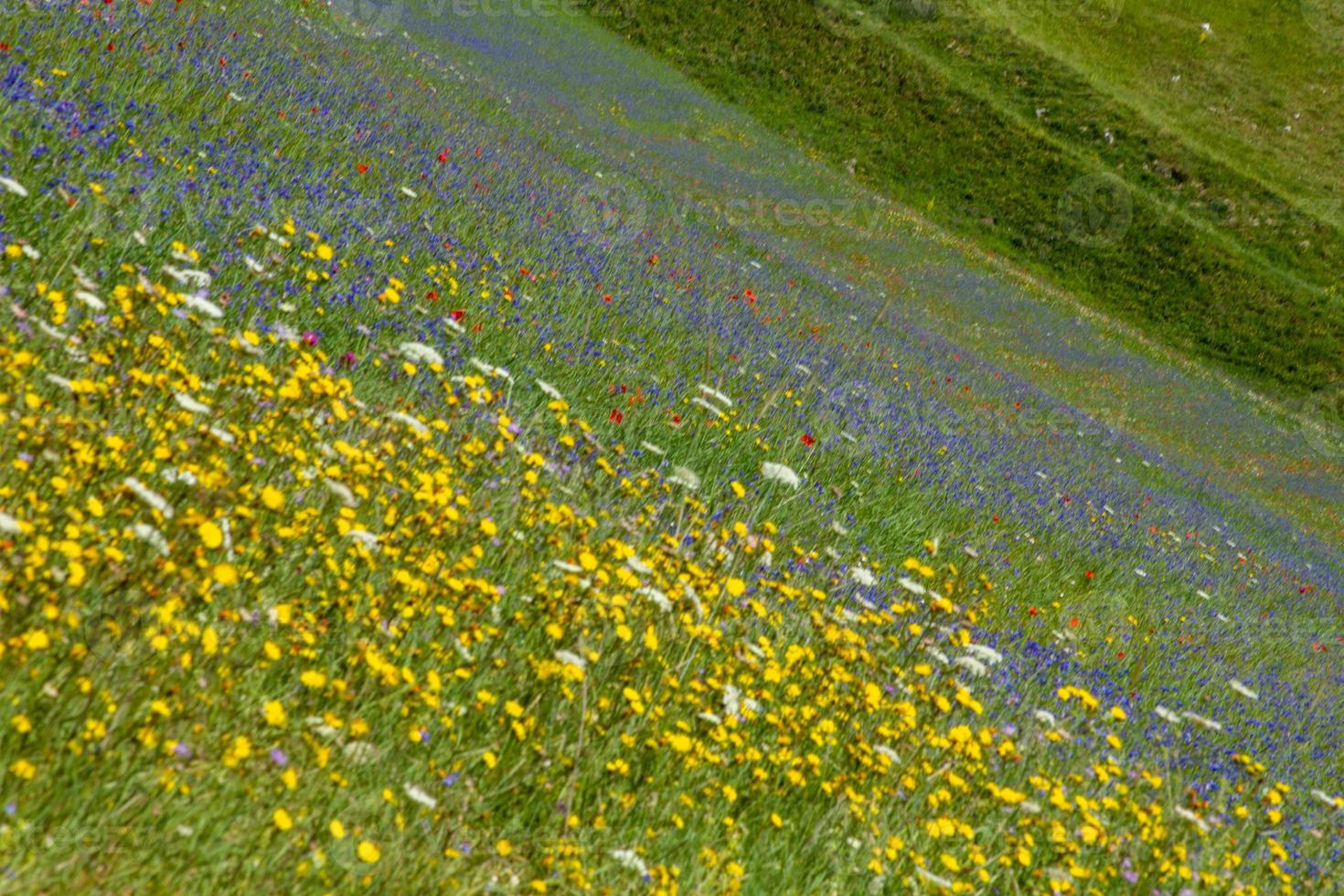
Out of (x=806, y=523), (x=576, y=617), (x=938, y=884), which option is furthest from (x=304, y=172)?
(x=938, y=884)

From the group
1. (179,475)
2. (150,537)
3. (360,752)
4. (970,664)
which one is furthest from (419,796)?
(970,664)

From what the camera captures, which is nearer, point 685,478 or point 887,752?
point 887,752

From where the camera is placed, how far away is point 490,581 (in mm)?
3939

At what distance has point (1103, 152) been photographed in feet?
148

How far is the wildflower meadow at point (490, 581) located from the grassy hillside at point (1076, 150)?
3071 cm

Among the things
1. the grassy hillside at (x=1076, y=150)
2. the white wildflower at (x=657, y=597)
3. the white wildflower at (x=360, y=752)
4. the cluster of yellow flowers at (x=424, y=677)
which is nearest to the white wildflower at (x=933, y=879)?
the cluster of yellow flowers at (x=424, y=677)

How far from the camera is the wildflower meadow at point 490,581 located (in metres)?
2.50

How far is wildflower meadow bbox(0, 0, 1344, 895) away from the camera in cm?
250

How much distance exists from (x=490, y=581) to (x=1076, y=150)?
46095 mm

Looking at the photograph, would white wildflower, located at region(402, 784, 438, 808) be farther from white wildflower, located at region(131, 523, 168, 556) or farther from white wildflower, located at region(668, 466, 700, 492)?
white wildflower, located at region(668, 466, 700, 492)

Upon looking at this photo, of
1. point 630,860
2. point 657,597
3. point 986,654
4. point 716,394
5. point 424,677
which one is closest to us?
point 630,860

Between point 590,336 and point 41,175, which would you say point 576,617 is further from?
point 590,336

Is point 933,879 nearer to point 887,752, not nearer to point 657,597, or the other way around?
point 887,752

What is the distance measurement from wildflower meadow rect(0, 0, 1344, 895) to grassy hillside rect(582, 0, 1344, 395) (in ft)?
101
